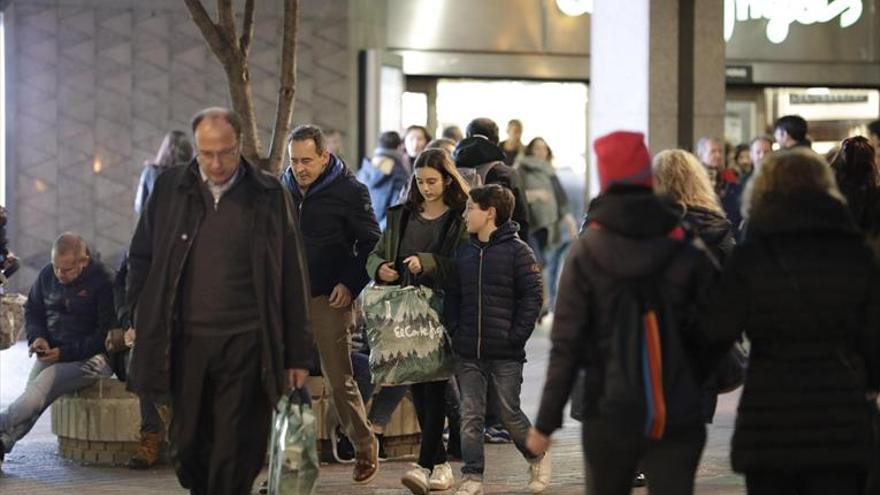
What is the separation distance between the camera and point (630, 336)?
5984 millimetres

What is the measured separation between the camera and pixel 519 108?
833 inches

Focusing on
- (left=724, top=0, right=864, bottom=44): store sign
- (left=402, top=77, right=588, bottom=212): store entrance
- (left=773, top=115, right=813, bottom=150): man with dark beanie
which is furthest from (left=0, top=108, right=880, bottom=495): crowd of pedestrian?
(left=724, top=0, right=864, bottom=44): store sign

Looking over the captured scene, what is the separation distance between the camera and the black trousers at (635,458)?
602 centimetres

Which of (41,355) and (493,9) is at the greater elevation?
(493,9)

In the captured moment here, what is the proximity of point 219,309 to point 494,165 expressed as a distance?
3.99 meters

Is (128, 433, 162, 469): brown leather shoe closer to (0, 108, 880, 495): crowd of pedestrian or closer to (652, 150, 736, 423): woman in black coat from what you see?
(0, 108, 880, 495): crowd of pedestrian

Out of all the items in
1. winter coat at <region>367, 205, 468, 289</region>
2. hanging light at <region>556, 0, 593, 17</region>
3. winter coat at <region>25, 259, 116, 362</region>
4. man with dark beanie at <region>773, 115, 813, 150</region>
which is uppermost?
hanging light at <region>556, 0, 593, 17</region>

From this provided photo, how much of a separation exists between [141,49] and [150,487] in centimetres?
919

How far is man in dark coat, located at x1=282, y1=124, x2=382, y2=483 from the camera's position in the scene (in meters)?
9.55

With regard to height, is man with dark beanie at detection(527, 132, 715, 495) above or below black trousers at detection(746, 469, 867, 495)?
above

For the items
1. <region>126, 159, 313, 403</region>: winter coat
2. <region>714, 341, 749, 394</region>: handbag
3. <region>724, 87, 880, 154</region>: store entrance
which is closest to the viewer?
<region>126, 159, 313, 403</region>: winter coat

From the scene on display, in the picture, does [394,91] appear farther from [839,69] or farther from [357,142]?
[839,69]

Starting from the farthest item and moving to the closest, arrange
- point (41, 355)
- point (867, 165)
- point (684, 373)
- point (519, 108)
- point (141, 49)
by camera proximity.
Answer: point (519, 108)
point (141, 49)
point (41, 355)
point (867, 165)
point (684, 373)

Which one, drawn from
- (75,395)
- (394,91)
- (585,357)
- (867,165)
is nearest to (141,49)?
(394,91)
